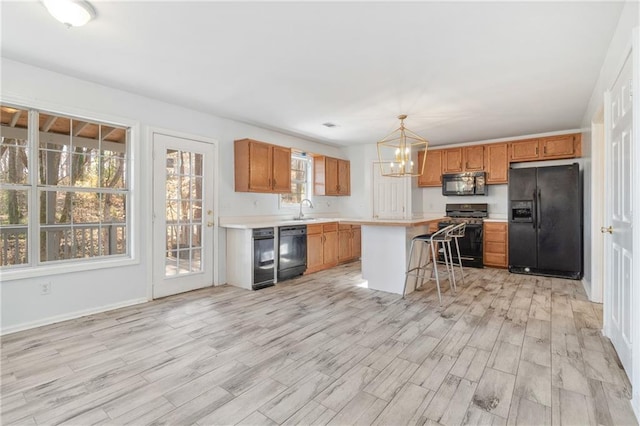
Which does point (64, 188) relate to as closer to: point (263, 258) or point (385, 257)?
point (263, 258)

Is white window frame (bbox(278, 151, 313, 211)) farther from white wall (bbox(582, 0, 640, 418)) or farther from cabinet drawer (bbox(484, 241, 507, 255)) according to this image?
white wall (bbox(582, 0, 640, 418))

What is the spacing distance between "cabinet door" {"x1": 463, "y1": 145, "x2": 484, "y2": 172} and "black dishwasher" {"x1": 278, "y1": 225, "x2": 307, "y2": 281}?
11.4 ft

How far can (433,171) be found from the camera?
648cm

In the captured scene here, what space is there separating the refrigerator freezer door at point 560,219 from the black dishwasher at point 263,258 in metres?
4.19

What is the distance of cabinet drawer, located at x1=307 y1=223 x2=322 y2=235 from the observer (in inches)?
204

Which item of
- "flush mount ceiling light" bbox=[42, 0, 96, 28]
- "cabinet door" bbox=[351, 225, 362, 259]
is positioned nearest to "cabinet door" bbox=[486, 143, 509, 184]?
"cabinet door" bbox=[351, 225, 362, 259]

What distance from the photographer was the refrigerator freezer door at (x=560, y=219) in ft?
15.3

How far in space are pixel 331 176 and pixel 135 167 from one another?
3.63m

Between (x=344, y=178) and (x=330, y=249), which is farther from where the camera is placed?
(x=344, y=178)

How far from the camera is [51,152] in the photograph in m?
3.17

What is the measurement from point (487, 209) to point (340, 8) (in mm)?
5230

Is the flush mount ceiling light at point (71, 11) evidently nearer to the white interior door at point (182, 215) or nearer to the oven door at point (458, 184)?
the white interior door at point (182, 215)

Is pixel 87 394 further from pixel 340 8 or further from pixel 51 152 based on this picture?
pixel 340 8

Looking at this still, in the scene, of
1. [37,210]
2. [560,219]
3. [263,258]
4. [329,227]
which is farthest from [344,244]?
[37,210]
